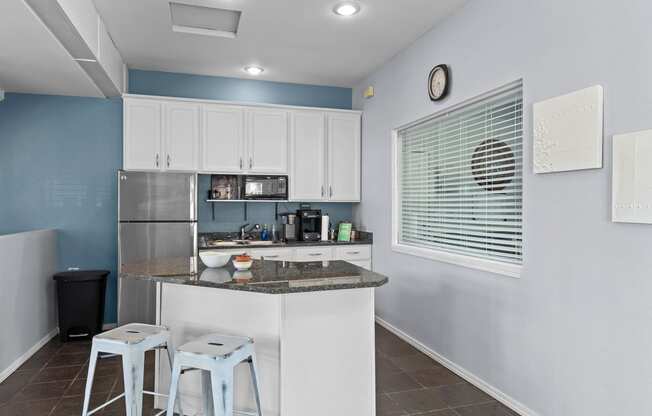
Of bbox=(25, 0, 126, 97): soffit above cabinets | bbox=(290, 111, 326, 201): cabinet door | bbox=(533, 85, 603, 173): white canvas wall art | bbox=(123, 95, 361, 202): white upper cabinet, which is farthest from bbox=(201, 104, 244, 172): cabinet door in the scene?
bbox=(533, 85, 603, 173): white canvas wall art

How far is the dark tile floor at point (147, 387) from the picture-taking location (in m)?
2.75

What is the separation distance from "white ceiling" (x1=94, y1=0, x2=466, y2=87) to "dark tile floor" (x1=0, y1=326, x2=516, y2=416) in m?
2.82

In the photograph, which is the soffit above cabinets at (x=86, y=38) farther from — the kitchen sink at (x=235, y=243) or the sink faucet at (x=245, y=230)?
the sink faucet at (x=245, y=230)

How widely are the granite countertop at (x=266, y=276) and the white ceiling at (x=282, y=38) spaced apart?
1972 millimetres

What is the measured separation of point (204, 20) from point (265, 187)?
1.86 metres

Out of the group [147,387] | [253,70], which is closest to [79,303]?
[147,387]

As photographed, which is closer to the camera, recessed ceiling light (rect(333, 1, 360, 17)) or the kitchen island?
the kitchen island

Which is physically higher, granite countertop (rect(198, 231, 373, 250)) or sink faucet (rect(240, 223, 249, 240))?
sink faucet (rect(240, 223, 249, 240))

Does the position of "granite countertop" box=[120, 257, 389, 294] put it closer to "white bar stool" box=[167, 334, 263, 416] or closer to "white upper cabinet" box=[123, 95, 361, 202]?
"white bar stool" box=[167, 334, 263, 416]

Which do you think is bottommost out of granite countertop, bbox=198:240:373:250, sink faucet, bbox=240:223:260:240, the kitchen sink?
granite countertop, bbox=198:240:373:250

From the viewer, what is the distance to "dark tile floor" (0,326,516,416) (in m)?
2.75

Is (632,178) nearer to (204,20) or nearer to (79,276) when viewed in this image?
(204,20)

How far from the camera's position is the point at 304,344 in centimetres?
231

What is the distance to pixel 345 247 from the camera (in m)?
4.86
